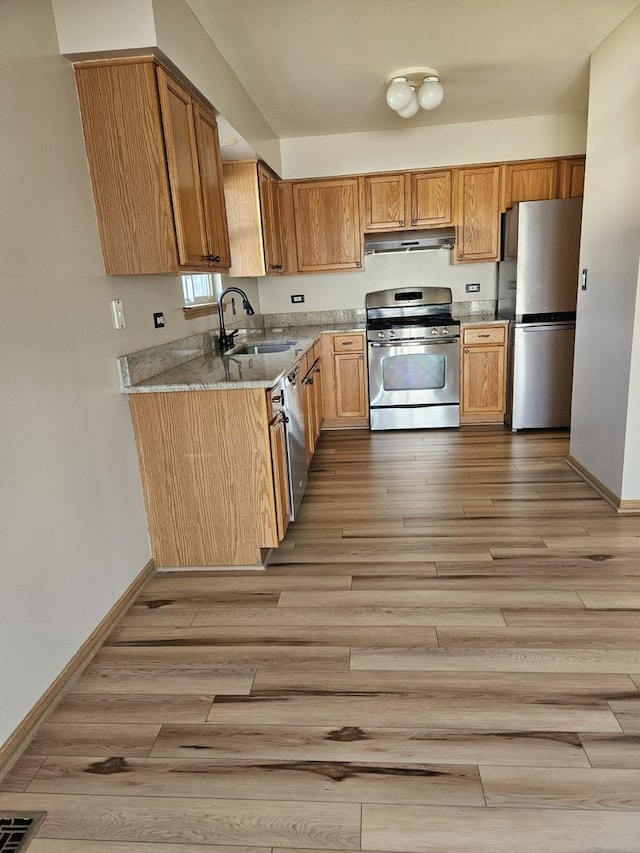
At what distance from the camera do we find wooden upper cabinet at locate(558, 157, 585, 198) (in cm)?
446

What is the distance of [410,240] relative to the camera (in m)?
4.64

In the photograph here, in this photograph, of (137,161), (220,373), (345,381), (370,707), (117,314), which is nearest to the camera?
(370,707)

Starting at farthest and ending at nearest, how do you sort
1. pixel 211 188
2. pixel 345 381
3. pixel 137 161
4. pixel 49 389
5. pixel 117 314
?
pixel 345 381, pixel 211 188, pixel 117 314, pixel 137 161, pixel 49 389

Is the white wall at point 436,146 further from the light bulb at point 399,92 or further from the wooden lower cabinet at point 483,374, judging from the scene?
the wooden lower cabinet at point 483,374

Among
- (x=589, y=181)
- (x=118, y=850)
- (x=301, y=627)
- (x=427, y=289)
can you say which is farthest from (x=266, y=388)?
(x=427, y=289)

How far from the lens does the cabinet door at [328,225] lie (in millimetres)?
4676

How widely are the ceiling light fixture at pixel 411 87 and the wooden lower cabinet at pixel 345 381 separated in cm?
176

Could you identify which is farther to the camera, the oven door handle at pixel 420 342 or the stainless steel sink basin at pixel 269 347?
the oven door handle at pixel 420 342

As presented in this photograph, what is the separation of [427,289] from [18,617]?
14.0ft

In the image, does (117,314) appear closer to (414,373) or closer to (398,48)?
(398,48)

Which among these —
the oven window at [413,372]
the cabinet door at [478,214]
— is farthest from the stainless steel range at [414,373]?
the cabinet door at [478,214]

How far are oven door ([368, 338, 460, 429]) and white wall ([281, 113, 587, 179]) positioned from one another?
158 centimetres

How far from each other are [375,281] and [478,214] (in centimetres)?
105

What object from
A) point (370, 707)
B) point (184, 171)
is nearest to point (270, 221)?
point (184, 171)
